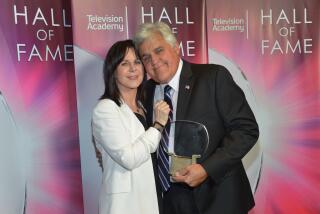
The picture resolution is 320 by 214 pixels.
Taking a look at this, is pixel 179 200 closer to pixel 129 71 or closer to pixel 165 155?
pixel 165 155

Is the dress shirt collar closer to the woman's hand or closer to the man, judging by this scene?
the man

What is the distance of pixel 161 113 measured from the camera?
6.95 feet

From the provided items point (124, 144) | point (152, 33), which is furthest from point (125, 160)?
point (152, 33)

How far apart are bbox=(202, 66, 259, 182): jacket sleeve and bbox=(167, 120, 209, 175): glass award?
0.24ft

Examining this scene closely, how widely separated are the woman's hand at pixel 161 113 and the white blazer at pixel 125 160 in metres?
0.06

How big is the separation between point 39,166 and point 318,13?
8.32 ft

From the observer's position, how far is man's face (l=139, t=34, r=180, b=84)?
2215mm

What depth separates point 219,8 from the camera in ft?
11.1

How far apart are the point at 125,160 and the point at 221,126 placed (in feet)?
1.67

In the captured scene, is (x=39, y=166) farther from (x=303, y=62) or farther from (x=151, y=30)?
(x=303, y=62)

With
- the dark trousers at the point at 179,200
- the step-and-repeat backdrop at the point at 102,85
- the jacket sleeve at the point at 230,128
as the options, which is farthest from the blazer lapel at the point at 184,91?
the step-and-repeat backdrop at the point at 102,85

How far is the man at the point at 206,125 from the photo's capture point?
79.9 inches

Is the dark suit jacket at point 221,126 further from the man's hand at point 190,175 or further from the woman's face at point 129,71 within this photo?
the woman's face at point 129,71

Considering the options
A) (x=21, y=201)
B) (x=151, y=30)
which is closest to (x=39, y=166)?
(x=21, y=201)
